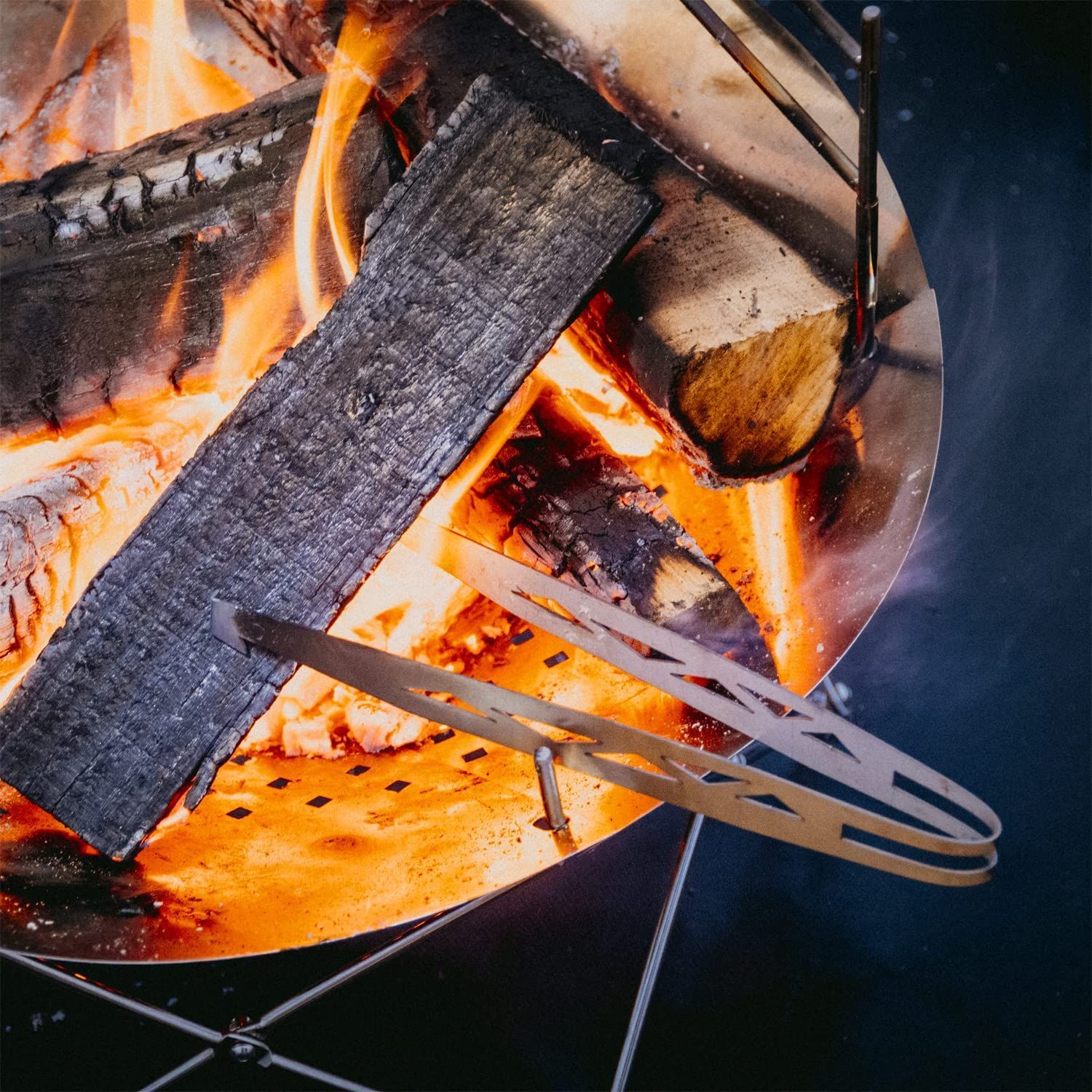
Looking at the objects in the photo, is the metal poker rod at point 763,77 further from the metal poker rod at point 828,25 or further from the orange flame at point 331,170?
the orange flame at point 331,170

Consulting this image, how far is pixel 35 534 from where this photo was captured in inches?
59.8

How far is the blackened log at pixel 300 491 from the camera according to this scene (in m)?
1.26

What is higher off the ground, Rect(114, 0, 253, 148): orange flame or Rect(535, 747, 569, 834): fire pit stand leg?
Rect(114, 0, 253, 148): orange flame

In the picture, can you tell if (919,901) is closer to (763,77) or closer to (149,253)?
(763,77)

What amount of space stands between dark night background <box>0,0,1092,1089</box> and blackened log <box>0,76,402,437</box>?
3.85ft

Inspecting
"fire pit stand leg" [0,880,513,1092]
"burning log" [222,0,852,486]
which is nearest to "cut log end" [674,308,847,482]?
"burning log" [222,0,852,486]

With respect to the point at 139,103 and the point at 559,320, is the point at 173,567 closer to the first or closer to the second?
the point at 559,320

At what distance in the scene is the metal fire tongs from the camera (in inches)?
35.0

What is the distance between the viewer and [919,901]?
198 centimetres

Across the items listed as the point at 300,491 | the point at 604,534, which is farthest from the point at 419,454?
Result: the point at 604,534

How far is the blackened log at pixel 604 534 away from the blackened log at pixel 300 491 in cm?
24

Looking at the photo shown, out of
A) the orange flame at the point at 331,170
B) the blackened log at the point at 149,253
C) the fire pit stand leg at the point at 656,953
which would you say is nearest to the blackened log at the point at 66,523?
the blackened log at the point at 149,253

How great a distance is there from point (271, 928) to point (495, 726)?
531 millimetres

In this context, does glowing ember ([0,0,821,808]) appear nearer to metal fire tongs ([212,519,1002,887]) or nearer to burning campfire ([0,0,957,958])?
burning campfire ([0,0,957,958])
